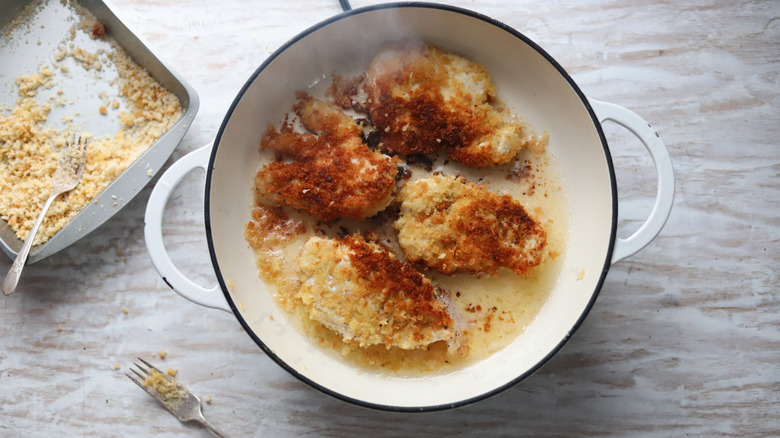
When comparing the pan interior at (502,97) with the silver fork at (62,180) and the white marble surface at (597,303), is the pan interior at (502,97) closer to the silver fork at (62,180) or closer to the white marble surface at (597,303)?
the white marble surface at (597,303)

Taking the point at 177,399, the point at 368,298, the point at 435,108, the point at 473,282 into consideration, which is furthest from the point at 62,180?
the point at 473,282

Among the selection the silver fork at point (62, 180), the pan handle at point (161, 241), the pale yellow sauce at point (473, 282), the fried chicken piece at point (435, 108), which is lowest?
the pale yellow sauce at point (473, 282)

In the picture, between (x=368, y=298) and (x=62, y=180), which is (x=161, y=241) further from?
(x=368, y=298)

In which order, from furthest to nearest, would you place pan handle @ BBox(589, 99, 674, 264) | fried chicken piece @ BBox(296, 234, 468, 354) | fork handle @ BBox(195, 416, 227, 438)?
fork handle @ BBox(195, 416, 227, 438), fried chicken piece @ BBox(296, 234, 468, 354), pan handle @ BBox(589, 99, 674, 264)

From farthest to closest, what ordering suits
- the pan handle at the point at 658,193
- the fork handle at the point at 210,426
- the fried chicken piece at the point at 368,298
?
the fork handle at the point at 210,426 → the fried chicken piece at the point at 368,298 → the pan handle at the point at 658,193

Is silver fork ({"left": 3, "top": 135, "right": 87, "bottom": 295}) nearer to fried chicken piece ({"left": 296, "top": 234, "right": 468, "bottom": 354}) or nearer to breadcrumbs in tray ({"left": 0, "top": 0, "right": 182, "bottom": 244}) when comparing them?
breadcrumbs in tray ({"left": 0, "top": 0, "right": 182, "bottom": 244})

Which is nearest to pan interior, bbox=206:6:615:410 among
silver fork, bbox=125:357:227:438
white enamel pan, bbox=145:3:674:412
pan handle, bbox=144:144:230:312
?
white enamel pan, bbox=145:3:674:412

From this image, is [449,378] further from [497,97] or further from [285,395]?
[497,97]

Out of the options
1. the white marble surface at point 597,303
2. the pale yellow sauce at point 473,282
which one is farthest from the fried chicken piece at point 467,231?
the white marble surface at point 597,303
